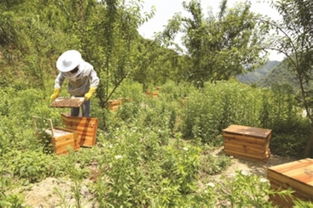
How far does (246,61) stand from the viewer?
5.63m

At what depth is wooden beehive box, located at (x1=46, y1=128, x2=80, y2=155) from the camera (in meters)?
4.58

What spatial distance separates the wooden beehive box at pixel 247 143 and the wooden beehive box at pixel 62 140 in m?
2.85

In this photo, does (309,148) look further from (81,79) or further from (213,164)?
(81,79)

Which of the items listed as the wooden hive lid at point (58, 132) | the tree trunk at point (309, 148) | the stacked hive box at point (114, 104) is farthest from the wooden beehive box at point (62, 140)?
the tree trunk at point (309, 148)

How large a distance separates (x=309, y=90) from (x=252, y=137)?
6.47 ft

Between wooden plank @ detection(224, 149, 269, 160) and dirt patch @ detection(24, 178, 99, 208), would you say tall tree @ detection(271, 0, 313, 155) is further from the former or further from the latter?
dirt patch @ detection(24, 178, 99, 208)

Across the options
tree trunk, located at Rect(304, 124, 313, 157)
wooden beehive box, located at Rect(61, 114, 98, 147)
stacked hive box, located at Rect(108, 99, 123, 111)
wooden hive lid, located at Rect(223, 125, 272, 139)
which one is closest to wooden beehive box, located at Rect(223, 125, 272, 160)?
wooden hive lid, located at Rect(223, 125, 272, 139)

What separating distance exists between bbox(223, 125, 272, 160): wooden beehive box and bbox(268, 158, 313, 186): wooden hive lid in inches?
52.7

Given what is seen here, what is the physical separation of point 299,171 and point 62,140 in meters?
3.62

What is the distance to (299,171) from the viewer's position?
3232 millimetres

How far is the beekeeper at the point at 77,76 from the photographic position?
5.25 metres

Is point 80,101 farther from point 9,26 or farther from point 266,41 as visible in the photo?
point 9,26

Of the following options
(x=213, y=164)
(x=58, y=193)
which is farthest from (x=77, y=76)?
(x=213, y=164)

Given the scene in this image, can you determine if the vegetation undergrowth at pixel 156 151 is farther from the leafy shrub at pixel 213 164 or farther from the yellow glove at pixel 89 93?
the yellow glove at pixel 89 93
